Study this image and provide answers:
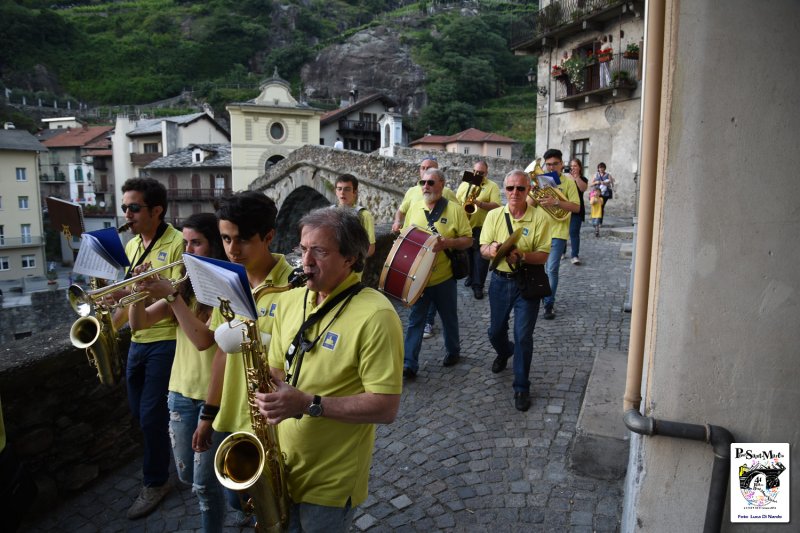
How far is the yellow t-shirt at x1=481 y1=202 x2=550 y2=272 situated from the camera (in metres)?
4.99

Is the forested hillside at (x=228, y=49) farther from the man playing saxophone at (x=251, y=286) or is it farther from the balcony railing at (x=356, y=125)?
the man playing saxophone at (x=251, y=286)

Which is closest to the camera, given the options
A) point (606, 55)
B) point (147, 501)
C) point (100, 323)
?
point (100, 323)

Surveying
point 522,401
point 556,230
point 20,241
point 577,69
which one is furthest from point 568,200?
point 20,241

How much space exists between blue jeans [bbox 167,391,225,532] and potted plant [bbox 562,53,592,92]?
20071 mm

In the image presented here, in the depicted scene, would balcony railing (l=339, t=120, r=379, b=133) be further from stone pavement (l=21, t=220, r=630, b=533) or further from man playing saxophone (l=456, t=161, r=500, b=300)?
stone pavement (l=21, t=220, r=630, b=533)

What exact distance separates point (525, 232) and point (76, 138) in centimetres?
5599

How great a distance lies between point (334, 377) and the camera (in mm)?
2221

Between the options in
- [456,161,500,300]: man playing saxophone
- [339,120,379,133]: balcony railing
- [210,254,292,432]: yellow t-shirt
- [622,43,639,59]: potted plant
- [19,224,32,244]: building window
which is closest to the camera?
[210,254,292,432]: yellow t-shirt

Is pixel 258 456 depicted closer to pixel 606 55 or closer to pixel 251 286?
pixel 251 286

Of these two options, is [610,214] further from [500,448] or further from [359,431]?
[359,431]

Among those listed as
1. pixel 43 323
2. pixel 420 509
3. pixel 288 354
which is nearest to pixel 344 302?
pixel 288 354

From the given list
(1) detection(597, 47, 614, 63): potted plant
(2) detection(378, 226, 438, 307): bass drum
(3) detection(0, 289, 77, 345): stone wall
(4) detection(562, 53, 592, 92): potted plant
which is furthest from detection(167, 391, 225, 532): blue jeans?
(3) detection(0, 289, 77, 345): stone wall

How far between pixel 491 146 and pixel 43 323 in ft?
108

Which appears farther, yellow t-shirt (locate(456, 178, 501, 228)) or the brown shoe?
yellow t-shirt (locate(456, 178, 501, 228))
